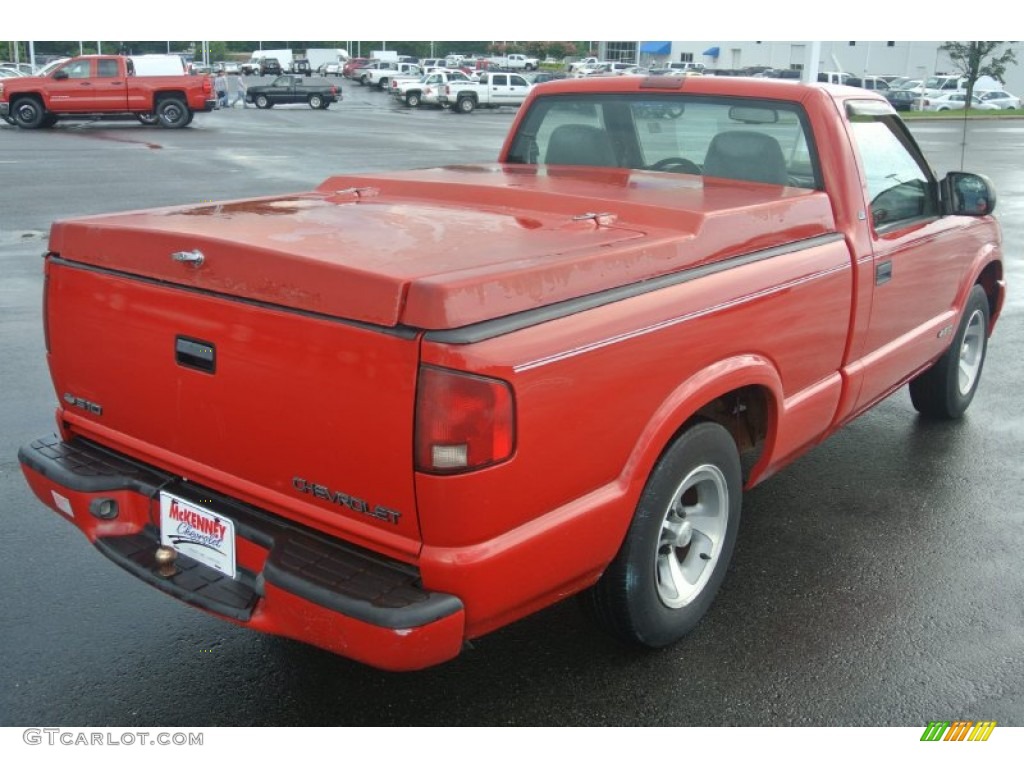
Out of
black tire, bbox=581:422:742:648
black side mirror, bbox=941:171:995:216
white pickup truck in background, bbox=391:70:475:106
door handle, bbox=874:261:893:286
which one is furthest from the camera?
white pickup truck in background, bbox=391:70:475:106

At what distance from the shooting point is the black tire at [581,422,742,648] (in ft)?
9.84

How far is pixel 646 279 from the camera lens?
289 centimetres

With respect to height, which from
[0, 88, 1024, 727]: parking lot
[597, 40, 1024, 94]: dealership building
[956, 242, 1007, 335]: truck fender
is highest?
[597, 40, 1024, 94]: dealership building

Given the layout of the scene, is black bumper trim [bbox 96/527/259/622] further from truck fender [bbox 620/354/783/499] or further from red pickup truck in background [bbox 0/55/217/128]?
red pickup truck in background [bbox 0/55/217/128]

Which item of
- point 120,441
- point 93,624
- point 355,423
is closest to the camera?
point 355,423

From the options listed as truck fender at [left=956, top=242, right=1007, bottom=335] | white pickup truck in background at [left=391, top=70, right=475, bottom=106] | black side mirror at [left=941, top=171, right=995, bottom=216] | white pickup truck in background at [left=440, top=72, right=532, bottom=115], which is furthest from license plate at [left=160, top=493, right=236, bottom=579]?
white pickup truck in background at [left=391, top=70, right=475, bottom=106]

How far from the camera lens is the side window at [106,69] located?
26906 millimetres

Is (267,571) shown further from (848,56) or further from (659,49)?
(659,49)

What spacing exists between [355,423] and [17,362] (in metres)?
4.81

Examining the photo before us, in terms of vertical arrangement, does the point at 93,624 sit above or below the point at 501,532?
below

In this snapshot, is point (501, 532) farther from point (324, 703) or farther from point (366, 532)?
point (324, 703)

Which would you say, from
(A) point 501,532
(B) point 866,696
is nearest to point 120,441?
(A) point 501,532

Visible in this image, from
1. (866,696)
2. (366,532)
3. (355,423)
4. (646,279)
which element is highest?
(646,279)

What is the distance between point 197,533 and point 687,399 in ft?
4.93
